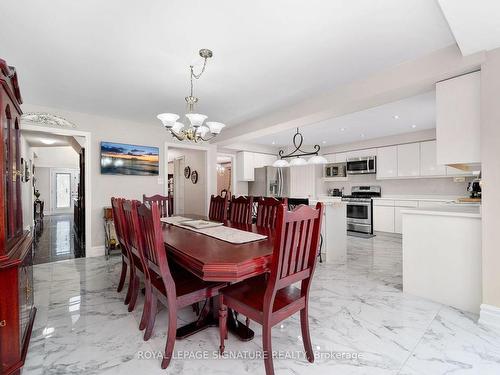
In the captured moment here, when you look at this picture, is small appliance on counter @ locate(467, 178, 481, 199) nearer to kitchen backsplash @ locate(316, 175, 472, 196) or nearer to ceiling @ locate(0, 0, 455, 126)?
kitchen backsplash @ locate(316, 175, 472, 196)

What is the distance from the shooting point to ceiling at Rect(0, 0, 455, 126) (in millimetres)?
1668

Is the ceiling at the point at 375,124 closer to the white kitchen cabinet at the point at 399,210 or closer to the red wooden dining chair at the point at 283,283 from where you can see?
the white kitchen cabinet at the point at 399,210

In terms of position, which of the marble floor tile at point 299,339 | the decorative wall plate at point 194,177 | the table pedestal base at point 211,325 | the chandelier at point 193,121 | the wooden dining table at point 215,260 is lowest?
the marble floor tile at point 299,339

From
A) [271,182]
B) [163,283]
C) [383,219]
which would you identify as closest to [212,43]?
[163,283]

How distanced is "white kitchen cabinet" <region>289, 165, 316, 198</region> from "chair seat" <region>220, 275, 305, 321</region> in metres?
5.14

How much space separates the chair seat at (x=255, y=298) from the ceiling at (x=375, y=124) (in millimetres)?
3017

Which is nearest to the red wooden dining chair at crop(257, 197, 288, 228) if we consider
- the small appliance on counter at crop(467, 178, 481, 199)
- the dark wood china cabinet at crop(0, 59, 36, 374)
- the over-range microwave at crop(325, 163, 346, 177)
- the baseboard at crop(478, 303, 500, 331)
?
the baseboard at crop(478, 303, 500, 331)

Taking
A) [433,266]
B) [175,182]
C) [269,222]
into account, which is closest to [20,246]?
[269,222]

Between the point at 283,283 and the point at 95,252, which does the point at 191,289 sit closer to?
the point at 283,283

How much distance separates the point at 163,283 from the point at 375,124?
4.48 m

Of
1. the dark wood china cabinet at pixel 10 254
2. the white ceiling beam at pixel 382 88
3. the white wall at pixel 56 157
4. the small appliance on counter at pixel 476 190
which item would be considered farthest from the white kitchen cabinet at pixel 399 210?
the white wall at pixel 56 157

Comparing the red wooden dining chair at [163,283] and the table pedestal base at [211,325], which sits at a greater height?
the red wooden dining chair at [163,283]

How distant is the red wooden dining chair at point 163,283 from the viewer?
56.6 inches

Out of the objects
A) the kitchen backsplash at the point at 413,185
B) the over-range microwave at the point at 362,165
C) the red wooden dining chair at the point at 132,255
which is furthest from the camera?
the over-range microwave at the point at 362,165
